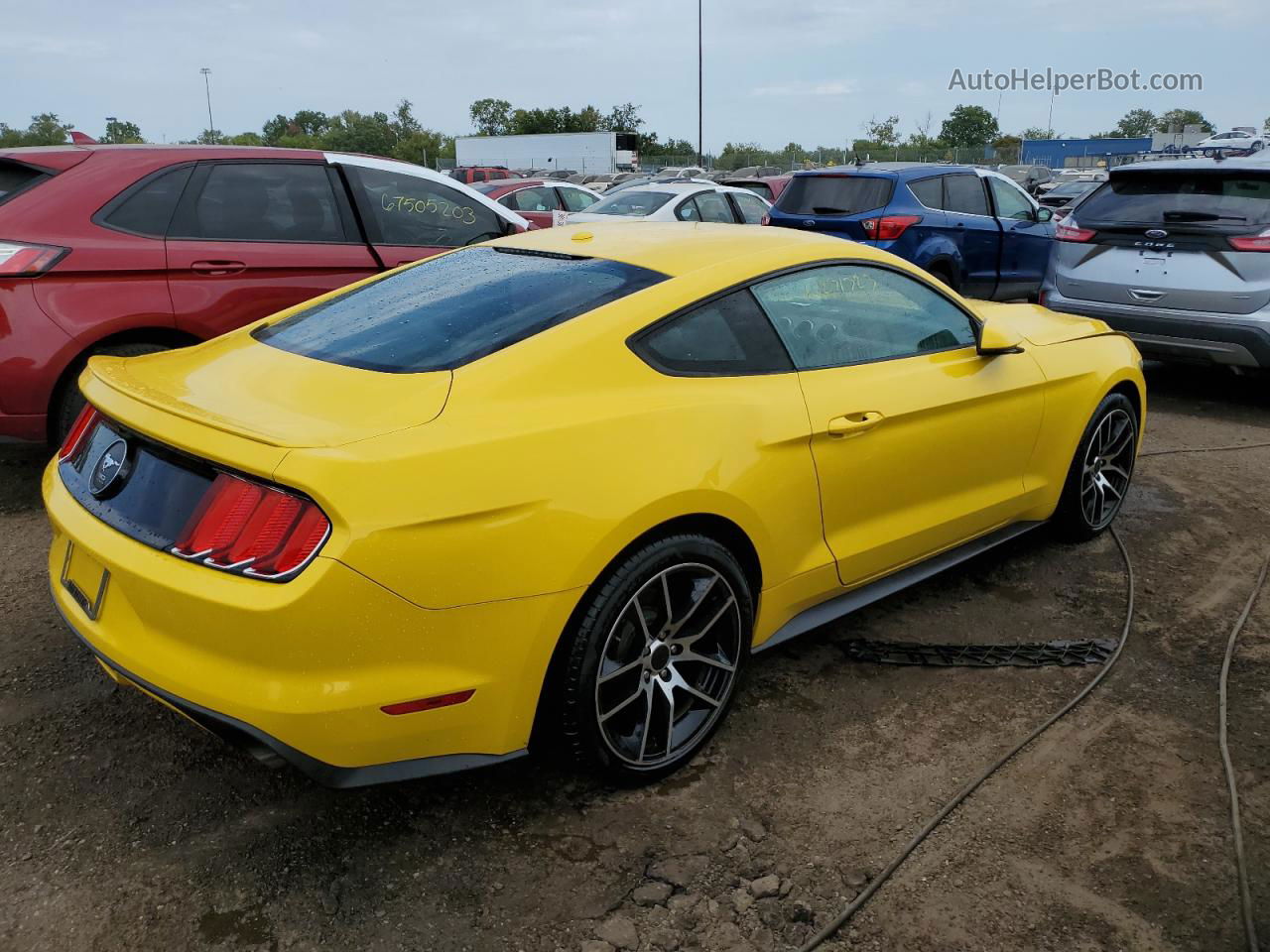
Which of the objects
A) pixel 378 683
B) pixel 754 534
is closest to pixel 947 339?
pixel 754 534

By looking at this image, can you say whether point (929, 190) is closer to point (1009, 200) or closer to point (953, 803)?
point (1009, 200)

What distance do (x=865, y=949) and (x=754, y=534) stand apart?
110 centimetres

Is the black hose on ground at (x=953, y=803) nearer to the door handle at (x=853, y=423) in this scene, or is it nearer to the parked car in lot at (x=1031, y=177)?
the door handle at (x=853, y=423)

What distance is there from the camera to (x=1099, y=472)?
465 centimetres

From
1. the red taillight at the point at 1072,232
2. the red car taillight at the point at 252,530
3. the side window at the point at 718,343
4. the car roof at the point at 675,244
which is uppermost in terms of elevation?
the car roof at the point at 675,244

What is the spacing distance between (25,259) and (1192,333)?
6699 millimetres

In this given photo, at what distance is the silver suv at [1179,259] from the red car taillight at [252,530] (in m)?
6.42

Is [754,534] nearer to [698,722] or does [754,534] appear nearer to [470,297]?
[698,722]

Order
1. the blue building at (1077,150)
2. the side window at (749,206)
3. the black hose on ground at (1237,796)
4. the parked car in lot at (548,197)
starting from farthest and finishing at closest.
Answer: the blue building at (1077,150), the parked car in lot at (548,197), the side window at (749,206), the black hose on ground at (1237,796)

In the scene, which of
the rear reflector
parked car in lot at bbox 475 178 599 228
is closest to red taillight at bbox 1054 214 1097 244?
the rear reflector

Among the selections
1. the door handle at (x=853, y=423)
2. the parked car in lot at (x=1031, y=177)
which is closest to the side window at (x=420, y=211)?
the door handle at (x=853, y=423)

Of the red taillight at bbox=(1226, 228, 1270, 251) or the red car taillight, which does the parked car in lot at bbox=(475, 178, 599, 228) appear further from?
the red car taillight

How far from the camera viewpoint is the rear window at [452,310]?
2805 millimetres

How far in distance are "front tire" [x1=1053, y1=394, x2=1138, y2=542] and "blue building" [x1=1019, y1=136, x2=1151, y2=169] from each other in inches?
2453
